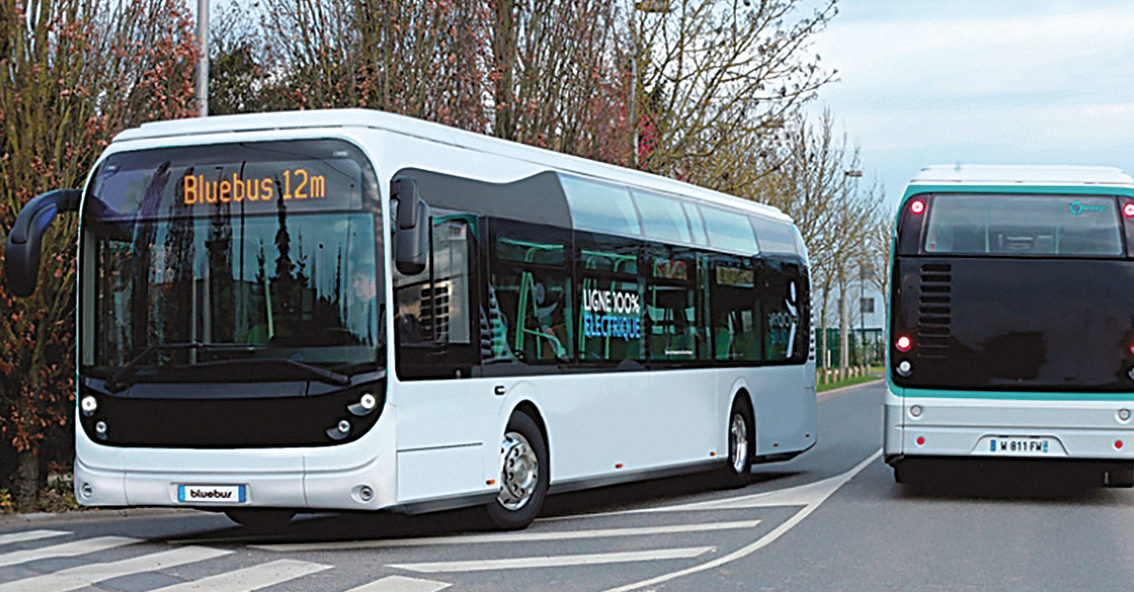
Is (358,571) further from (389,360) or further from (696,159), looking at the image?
(696,159)

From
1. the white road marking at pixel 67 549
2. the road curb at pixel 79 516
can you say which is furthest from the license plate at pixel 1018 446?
the white road marking at pixel 67 549

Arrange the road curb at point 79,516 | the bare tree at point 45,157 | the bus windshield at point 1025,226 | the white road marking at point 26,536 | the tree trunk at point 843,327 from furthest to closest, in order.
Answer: the tree trunk at point 843,327 < the bus windshield at point 1025,226 < the bare tree at point 45,157 < the road curb at point 79,516 < the white road marking at point 26,536

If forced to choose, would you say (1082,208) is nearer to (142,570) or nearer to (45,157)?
(142,570)

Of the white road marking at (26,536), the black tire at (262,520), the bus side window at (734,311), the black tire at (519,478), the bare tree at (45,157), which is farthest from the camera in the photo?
the bus side window at (734,311)

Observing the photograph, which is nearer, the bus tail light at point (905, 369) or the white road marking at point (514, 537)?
the white road marking at point (514, 537)

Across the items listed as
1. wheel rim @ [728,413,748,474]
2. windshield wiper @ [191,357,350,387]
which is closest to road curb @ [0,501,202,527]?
windshield wiper @ [191,357,350,387]

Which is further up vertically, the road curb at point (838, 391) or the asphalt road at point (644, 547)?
the asphalt road at point (644, 547)

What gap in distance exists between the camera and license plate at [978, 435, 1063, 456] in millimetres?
15625

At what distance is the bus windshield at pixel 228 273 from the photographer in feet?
39.3

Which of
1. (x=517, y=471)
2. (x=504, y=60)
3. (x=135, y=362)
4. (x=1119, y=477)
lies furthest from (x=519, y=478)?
(x=504, y=60)

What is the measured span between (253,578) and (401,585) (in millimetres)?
957

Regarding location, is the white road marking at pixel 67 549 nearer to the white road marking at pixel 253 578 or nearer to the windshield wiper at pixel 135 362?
the windshield wiper at pixel 135 362

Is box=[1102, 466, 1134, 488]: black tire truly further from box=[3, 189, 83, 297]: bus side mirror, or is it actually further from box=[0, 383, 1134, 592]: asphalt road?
box=[3, 189, 83, 297]: bus side mirror

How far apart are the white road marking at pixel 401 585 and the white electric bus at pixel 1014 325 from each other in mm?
6503
